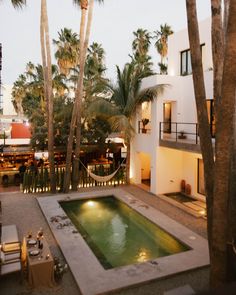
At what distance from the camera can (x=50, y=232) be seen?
32.7ft

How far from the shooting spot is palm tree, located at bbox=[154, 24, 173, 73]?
105 feet

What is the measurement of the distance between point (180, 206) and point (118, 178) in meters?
5.01

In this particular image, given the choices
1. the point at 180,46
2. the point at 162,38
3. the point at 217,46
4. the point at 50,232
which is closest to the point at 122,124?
the point at 180,46

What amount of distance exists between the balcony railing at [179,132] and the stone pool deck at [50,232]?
3.35 meters

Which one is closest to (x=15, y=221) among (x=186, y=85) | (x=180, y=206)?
(x=180, y=206)

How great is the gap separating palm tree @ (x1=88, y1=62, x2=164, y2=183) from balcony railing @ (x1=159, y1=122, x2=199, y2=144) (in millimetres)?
1738

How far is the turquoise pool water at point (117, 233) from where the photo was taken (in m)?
8.70

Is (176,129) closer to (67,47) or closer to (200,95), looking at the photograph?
(200,95)

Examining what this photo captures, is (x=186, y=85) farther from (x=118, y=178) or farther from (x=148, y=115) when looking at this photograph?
(x=118, y=178)

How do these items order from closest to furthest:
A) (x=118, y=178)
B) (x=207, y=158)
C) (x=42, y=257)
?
(x=207, y=158) → (x=42, y=257) → (x=118, y=178)

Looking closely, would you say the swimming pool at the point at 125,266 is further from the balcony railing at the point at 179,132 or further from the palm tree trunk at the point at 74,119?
the balcony railing at the point at 179,132

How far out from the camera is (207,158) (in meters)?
6.21

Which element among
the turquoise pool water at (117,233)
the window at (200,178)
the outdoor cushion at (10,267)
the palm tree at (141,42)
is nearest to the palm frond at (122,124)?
the turquoise pool water at (117,233)

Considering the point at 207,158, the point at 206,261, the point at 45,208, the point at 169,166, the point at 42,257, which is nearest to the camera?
the point at 207,158
